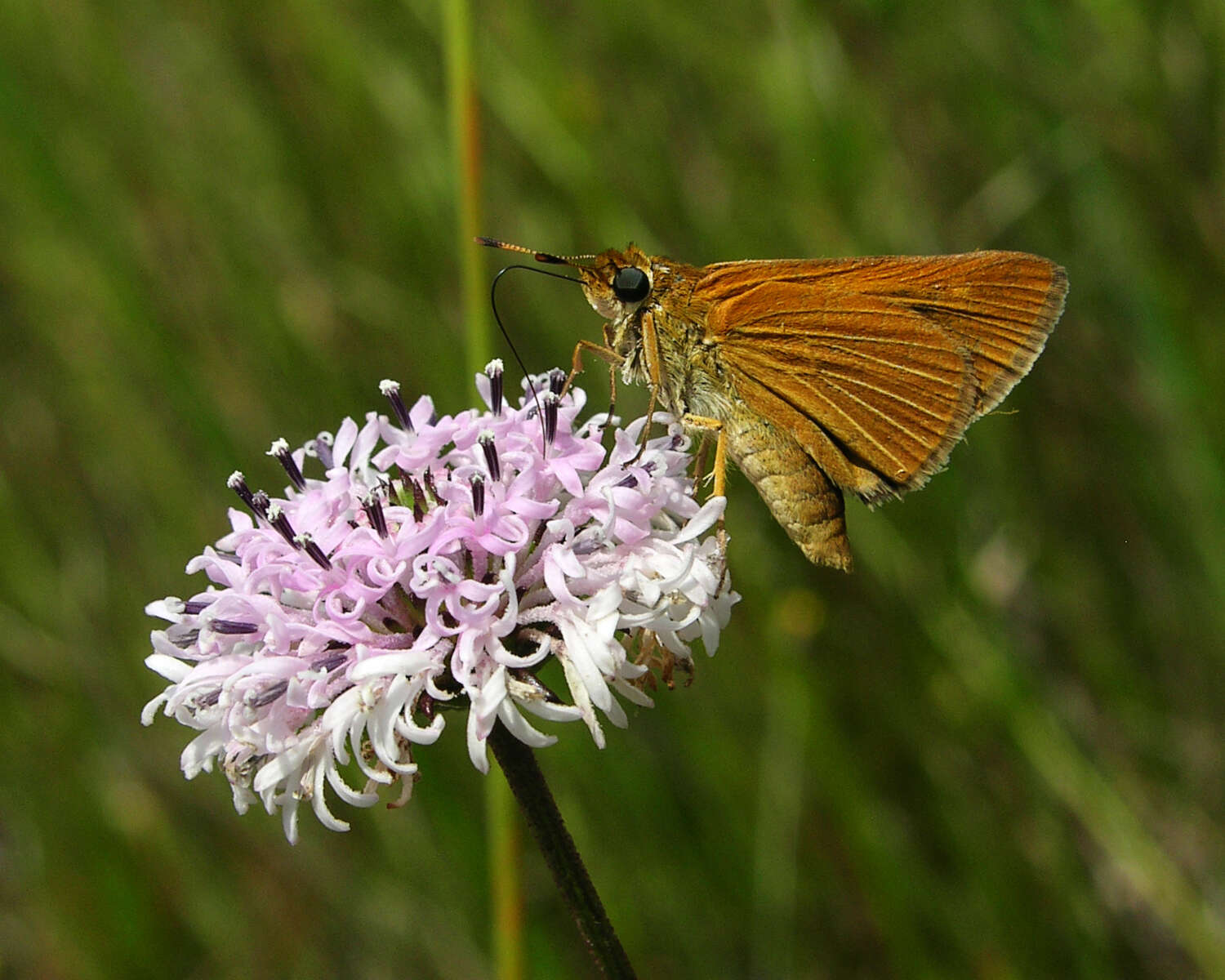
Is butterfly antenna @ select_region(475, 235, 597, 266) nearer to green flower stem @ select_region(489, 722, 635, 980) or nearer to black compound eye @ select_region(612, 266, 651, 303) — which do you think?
black compound eye @ select_region(612, 266, 651, 303)

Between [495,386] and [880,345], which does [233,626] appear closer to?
[495,386]

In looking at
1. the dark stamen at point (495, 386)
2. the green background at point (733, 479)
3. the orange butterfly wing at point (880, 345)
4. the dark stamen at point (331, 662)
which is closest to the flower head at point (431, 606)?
the dark stamen at point (331, 662)

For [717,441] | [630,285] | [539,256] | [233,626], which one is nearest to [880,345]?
[717,441]

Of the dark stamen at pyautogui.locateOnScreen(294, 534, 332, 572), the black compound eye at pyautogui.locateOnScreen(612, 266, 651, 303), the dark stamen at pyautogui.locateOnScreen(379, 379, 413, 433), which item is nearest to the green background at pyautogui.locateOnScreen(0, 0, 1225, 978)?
the black compound eye at pyautogui.locateOnScreen(612, 266, 651, 303)

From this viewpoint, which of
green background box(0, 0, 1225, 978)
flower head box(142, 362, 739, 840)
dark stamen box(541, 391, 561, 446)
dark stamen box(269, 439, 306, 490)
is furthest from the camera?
green background box(0, 0, 1225, 978)

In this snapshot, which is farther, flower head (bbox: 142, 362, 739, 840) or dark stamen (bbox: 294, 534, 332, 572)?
dark stamen (bbox: 294, 534, 332, 572)

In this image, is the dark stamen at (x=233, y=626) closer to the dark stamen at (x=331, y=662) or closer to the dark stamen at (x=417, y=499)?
the dark stamen at (x=331, y=662)

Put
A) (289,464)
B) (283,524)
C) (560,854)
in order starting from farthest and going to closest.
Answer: (289,464) → (283,524) → (560,854)

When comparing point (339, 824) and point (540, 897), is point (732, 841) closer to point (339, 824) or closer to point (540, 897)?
point (540, 897)
